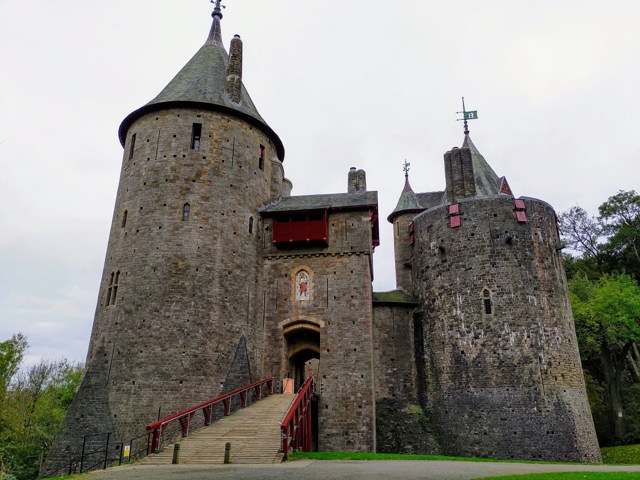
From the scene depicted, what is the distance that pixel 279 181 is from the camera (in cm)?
2756

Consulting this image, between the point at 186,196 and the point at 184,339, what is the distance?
674 cm

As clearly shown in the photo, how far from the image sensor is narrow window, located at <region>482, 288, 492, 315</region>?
23.9 m

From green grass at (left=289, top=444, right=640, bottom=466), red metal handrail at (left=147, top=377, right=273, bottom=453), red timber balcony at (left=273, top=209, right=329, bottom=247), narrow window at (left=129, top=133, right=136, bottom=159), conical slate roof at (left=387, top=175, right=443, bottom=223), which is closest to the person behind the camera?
green grass at (left=289, top=444, right=640, bottom=466)

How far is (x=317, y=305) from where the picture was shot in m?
23.6

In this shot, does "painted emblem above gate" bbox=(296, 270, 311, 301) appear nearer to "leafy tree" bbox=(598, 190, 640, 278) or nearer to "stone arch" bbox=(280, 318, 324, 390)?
"stone arch" bbox=(280, 318, 324, 390)

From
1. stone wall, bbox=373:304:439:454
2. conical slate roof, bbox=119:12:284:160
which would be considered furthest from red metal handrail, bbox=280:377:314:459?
conical slate roof, bbox=119:12:284:160

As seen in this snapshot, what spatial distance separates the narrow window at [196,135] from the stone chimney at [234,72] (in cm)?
264

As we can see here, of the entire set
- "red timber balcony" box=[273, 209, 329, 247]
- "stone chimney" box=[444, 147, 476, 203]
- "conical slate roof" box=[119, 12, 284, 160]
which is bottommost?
"red timber balcony" box=[273, 209, 329, 247]

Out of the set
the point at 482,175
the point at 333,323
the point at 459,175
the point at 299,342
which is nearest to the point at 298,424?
the point at 333,323

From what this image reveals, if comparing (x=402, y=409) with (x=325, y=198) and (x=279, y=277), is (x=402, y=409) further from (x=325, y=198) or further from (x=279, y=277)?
(x=325, y=198)

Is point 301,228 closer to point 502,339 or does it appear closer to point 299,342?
point 299,342

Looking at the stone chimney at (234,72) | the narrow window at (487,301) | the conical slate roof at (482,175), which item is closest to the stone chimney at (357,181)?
the conical slate roof at (482,175)

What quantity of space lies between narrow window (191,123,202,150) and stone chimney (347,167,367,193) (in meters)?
9.02

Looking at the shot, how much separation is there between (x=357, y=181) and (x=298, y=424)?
15.7 meters
